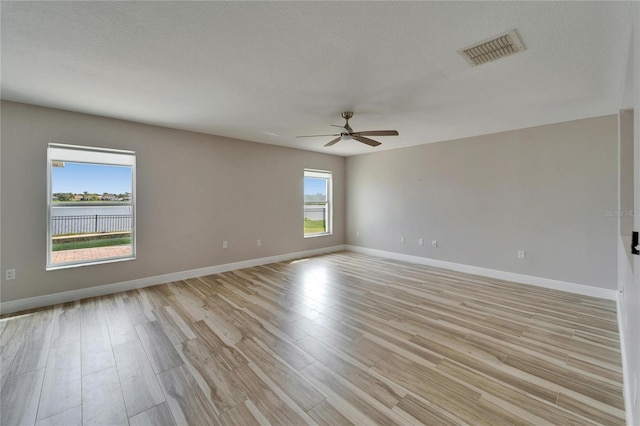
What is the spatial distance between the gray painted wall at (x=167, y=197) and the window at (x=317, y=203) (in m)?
0.26


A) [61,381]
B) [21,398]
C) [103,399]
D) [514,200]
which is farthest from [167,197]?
[514,200]

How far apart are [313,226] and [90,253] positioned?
427cm

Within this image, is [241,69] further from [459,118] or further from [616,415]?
[616,415]

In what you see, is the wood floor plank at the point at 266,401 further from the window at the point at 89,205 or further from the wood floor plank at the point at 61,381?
the window at the point at 89,205

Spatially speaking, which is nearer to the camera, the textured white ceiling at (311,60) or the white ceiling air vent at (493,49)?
the textured white ceiling at (311,60)

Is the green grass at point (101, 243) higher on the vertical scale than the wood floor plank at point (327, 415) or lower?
higher

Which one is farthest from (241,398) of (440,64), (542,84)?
(542,84)

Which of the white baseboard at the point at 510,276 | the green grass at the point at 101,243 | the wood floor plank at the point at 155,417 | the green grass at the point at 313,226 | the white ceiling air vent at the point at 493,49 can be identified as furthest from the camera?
the green grass at the point at 313,226

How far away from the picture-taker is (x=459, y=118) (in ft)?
12.3

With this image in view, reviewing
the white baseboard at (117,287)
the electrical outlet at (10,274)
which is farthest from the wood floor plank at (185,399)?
A: the electrical outlet at (10,274)

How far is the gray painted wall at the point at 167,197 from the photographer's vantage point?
320cm

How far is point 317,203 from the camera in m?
6.68

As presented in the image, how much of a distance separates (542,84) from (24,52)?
4688 mm

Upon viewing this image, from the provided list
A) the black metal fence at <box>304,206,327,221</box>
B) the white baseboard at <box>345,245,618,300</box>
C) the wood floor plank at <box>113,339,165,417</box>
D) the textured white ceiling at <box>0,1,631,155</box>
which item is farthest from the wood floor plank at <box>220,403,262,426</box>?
the black metal fence at <box>304,206,327,221</box>
